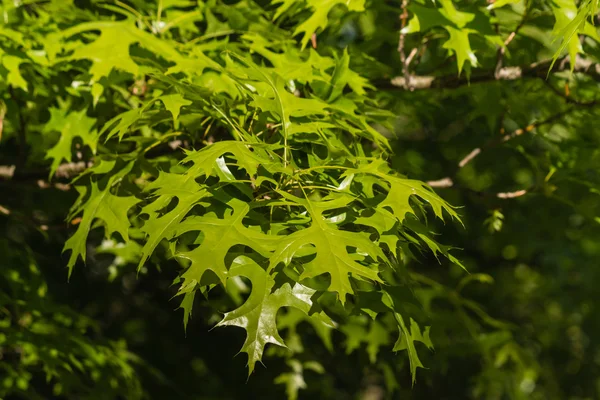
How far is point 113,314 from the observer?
527 centimetres

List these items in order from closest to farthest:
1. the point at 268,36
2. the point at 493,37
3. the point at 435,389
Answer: the point at 493,37 → the point at 268,36 → the point at 435,389

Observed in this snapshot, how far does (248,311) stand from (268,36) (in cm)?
146

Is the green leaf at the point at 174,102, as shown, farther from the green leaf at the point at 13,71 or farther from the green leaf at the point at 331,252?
the green leaf at the point at 13,71

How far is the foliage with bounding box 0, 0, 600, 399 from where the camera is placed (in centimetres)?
171

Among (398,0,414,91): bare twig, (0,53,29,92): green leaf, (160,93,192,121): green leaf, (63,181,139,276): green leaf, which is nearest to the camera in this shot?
(160,93,192,121): green leaf

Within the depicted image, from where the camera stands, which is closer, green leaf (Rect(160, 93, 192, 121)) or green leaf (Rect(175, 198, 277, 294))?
green leaf (Rect(175, 198, 277, 294))

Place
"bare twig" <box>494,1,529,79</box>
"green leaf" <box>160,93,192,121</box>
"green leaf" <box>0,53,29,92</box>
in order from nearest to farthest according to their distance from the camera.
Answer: "green leaf" <box>160,93,192,121</box>, "green leaf" <box>0,53,29,92</box>, "bare twig" <box>494,1,529,79</box>

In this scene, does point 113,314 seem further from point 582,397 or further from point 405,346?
point 582,397

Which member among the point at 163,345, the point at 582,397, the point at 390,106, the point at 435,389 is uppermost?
the point at 390,106

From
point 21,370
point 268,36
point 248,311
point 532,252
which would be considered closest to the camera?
point 248,311

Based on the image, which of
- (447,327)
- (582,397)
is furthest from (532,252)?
(582,397)

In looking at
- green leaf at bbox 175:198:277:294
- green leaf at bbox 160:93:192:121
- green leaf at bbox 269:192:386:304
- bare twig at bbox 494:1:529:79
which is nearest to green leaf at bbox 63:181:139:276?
green leaf at bbox 160:93:192:121

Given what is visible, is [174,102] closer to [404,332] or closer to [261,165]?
[261,165]

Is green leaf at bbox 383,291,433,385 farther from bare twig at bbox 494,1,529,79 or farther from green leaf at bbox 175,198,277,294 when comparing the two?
bare twig at bbox 494,1,529,79
